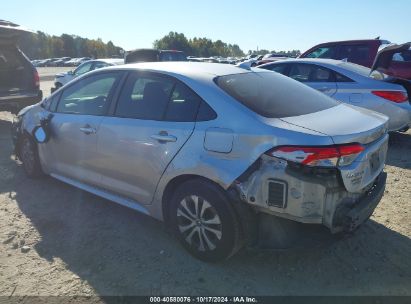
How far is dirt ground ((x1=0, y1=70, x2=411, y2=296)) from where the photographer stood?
2801 millimetres

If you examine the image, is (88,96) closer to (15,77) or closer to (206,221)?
(206,221)

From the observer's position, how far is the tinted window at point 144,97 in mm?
3296

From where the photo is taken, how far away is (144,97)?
3480 millimetres

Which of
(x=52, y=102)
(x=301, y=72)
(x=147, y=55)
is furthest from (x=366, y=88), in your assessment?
(x=147, y=55)

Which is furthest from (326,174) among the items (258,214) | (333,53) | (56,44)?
(56,44)

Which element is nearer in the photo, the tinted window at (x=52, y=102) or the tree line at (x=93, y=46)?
the tinted window at (x=52, y=102)

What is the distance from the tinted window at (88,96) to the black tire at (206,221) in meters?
1.36

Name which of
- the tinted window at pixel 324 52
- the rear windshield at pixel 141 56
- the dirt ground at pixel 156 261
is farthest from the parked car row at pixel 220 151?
the rear windshield at pixel 141 56

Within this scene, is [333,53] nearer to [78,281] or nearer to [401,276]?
[401,276]

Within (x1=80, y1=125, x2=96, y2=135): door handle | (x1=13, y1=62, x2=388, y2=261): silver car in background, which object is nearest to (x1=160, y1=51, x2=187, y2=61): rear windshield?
(x1=13, y1=62, x2=388, y2=261): silver car in background

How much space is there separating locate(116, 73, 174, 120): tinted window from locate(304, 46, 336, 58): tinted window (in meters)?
7.62

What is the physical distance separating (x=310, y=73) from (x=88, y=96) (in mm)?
4312

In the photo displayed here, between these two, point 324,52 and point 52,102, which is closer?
point 52,102

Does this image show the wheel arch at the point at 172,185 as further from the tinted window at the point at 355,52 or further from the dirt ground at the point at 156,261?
the tinted window at the point at 355,52
